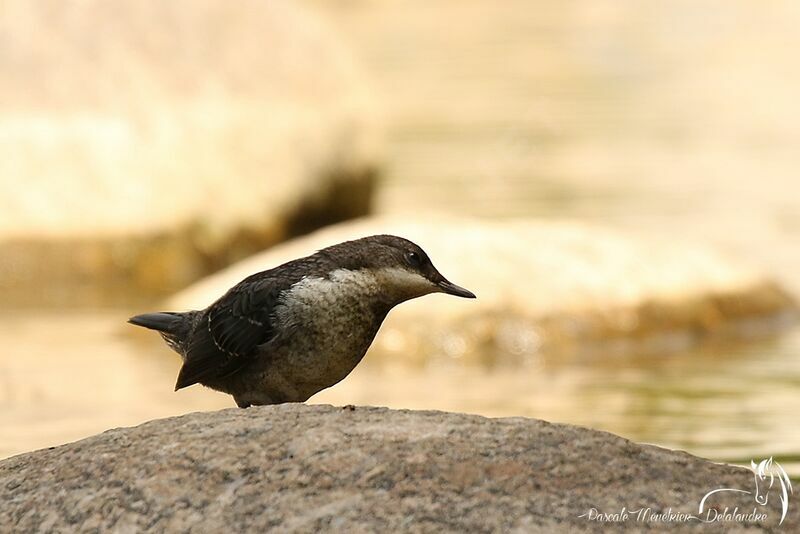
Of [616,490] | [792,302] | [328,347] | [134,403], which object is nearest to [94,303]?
[134,403]

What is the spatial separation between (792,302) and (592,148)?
6.92 metres

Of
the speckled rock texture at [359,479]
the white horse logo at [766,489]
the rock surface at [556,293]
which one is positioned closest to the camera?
the speckled rock texture at [359,479]

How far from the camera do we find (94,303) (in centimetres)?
1206

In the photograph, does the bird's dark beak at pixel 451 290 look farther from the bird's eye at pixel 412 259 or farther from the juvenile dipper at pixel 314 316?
the bird's eye at pixel 412 259

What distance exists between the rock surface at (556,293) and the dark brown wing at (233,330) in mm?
4230

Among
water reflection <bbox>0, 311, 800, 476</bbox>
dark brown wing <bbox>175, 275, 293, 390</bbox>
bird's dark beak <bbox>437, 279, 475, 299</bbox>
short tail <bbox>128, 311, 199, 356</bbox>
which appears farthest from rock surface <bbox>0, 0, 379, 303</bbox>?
bird's dark beak <bbox>437, 279, 475, 299</bbox>

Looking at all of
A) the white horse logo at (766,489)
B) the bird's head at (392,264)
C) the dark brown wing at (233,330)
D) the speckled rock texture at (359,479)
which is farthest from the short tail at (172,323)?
the white horse logo at (766,489)

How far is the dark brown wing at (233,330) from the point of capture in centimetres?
554

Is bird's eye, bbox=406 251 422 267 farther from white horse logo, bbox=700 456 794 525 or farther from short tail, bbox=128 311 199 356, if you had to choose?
white horse logo, bbox=700 456 794 525

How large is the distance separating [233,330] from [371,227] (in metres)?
5.35

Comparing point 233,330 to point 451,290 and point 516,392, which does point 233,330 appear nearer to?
point 451,290

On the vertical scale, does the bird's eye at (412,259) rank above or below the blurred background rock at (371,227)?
below

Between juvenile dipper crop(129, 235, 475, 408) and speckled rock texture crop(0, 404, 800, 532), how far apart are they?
0.40m

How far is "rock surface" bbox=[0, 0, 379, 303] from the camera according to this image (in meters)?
12.3
